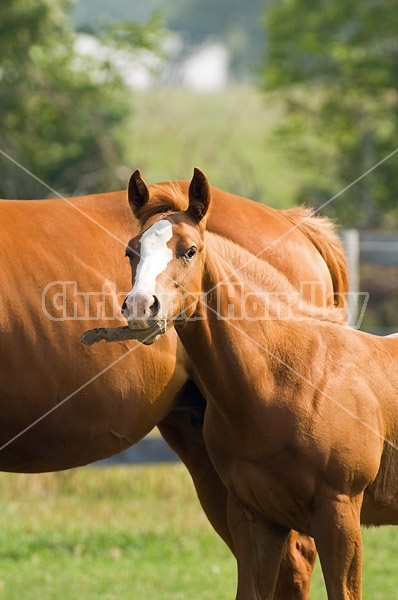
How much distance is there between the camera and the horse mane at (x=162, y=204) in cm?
371

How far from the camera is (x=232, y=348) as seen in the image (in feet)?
12.5

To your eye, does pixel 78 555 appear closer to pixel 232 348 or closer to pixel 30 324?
pixel 30 324

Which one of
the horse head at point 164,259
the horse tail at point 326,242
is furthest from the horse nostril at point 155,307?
the horse tail at point 326,242

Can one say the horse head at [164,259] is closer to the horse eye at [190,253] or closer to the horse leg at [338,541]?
the horse eye at [190,253]

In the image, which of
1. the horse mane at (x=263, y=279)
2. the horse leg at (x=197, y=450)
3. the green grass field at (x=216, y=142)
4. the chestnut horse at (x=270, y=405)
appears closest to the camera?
the chestnut horse at (x=270, y=405)

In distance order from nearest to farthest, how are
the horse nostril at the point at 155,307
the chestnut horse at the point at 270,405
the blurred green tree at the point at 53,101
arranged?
the horse nostril at the point at 155,307 < the chestnut horse at the point at 270,405 < the blurred green tree at the point at 53,101

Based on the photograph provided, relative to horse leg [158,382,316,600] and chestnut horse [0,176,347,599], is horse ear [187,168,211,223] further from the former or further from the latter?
horse leg [158,382,316,600]

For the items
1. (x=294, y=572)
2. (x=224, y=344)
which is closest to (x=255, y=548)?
(x=294, y=572)

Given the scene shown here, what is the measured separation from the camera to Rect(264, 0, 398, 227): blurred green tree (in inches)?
709

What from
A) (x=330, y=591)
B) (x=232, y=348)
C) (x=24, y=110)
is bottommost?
(x=330, y=591)

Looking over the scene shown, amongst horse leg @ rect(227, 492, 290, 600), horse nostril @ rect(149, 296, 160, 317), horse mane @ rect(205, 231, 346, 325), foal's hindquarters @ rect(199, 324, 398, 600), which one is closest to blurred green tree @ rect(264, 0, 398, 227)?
horse mane @ rect(205, 231, 346, 325)

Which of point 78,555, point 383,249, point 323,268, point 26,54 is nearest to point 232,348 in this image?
point 323,268

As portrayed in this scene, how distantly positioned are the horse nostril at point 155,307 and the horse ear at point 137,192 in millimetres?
536

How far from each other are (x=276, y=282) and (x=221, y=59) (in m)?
73.9
